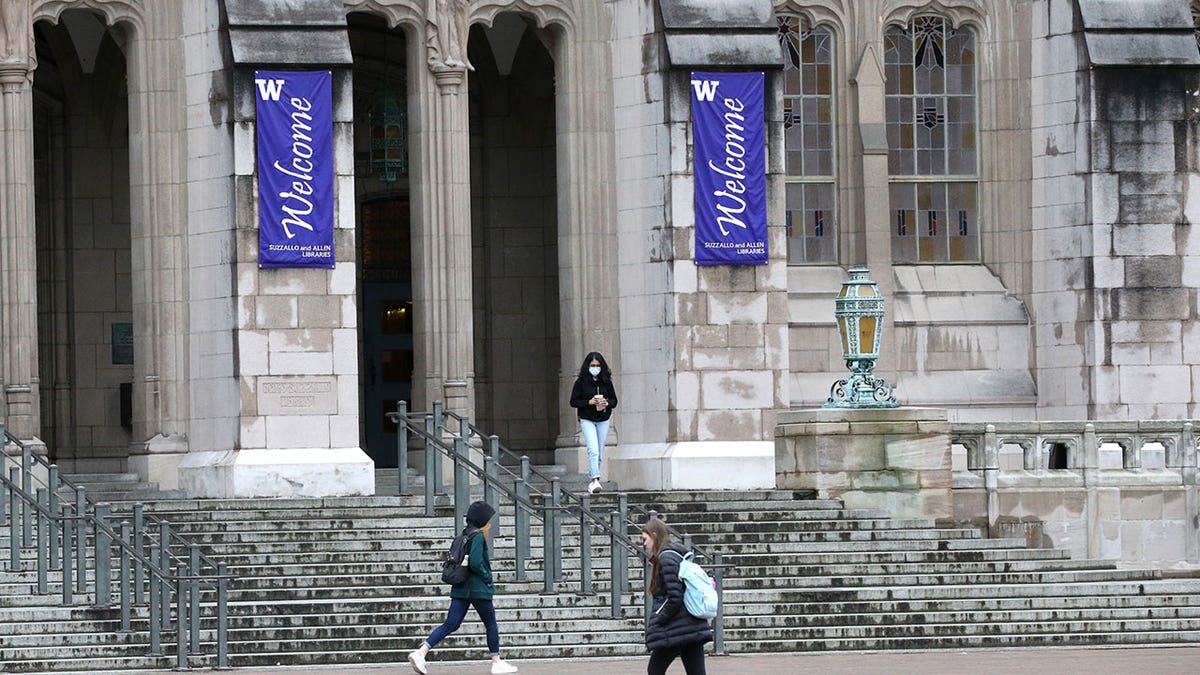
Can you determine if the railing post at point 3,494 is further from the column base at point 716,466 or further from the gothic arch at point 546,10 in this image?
the gothic arch at point 546,10

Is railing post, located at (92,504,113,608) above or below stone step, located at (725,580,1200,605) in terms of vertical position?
above

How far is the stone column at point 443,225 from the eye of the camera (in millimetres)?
32812

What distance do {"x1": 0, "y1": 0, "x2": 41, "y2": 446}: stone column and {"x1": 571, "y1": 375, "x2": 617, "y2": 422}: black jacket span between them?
6127 mm

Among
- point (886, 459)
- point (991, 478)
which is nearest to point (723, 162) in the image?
point (886, 459)

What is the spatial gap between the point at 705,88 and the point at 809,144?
11.9 ft

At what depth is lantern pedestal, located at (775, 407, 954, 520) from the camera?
95.8 feet

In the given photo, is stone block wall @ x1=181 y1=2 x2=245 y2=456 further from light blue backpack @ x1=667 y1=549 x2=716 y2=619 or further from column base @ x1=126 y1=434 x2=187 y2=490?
light blue backpack @ x1=667 y1=549 x2=716 y2=619

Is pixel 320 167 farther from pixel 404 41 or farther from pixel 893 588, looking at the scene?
pixel 893 588

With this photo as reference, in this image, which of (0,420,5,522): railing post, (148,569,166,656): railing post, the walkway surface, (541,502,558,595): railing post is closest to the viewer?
the walkway surface

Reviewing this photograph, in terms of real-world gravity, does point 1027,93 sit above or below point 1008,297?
above

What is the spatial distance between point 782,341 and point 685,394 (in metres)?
1.26

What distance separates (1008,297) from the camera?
1383 inches

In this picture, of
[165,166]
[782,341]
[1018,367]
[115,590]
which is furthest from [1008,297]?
[115,590]

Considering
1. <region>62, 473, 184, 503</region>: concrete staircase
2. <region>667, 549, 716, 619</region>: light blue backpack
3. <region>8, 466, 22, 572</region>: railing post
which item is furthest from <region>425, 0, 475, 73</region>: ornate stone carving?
<region>667, 549, 716, 619</region>: light blue backpack
